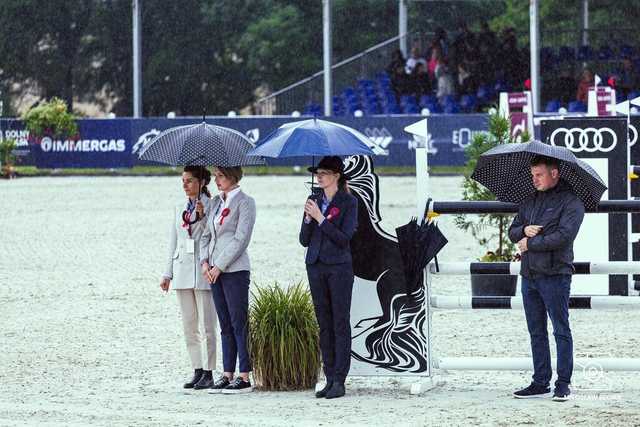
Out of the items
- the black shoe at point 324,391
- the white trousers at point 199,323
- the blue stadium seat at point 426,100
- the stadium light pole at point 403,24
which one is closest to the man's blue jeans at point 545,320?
the black shoe at point 324,391

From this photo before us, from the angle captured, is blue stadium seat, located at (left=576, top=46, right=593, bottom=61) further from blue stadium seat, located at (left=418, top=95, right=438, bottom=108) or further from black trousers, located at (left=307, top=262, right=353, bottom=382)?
black trousers, located at (left=307, top=262, right=353, bottom=382)

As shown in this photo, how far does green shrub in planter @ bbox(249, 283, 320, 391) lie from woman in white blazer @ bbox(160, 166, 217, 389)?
319mm

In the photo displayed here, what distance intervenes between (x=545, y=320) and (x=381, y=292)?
1275 millimetres

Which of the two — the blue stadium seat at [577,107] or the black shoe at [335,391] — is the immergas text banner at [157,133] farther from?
the black shoe at [335,391]

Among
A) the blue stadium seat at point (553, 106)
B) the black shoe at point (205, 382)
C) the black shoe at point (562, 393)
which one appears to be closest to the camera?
the black shoe at point (562, 393)

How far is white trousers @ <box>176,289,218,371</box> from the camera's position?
1005 cm

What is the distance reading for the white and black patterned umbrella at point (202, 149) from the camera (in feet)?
31.9

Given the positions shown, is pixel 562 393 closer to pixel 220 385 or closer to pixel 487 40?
pixel 220 385

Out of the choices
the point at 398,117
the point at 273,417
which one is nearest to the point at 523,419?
the point at 273,417

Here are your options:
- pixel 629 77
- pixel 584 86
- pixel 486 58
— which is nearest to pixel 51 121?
pixel 486 58

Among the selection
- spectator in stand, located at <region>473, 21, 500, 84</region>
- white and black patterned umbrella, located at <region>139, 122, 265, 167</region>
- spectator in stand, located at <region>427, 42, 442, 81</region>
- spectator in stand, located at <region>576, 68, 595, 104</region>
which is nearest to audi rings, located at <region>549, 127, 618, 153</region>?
white and black patterned umbrella, located at <region>139, 122, 265, 167</region>

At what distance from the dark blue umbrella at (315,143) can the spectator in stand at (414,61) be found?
112 ft

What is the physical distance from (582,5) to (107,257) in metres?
28.7

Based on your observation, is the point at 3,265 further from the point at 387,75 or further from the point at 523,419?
the point at 387,75
